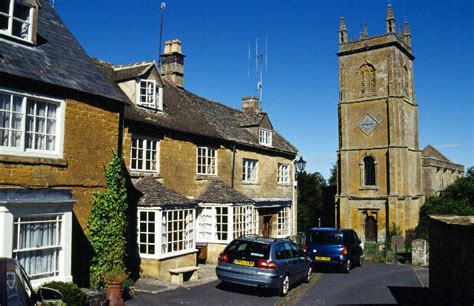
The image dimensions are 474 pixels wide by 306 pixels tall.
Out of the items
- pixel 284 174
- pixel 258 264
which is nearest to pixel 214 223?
pixel 258 264

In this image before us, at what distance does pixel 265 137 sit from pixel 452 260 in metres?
17.0

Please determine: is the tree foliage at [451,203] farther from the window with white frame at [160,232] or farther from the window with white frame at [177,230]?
the window with white frame at [160,232]

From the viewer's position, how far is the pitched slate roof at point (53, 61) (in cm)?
1099

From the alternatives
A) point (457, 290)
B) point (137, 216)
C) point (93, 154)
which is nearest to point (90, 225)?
point (93, 154)

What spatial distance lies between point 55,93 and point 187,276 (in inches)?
318

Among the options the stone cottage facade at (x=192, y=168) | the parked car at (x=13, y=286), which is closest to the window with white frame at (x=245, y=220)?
the stone cottage facade at (x=192, y=168)

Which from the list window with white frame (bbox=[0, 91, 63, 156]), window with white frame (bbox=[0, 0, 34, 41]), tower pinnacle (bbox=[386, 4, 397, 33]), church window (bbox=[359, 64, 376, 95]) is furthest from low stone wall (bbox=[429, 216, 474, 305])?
tower pinnacle (bbox=[386, 4, 397, 33])

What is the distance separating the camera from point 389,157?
41156 millimetres

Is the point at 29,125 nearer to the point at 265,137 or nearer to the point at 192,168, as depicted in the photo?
the point at 192,168

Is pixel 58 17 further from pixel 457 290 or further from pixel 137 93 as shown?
pixel 457 290

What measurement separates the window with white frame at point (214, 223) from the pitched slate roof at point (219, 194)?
0.38m

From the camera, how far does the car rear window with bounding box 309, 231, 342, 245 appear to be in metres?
18.6

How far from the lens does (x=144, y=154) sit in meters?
17.4

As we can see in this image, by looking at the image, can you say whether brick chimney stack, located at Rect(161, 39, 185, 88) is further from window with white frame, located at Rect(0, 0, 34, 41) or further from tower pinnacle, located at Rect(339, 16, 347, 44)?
tower pinnacle, located at Rect(339, 16, 347, 44)
